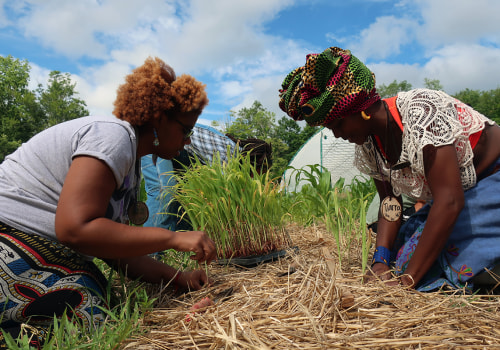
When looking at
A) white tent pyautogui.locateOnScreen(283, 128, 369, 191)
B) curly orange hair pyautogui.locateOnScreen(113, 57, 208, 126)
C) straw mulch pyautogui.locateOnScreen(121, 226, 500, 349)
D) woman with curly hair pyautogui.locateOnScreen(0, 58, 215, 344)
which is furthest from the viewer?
white tent pyautogui.locateOnScreen(283, 128, 369, 191)

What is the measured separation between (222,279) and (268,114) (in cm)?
2198

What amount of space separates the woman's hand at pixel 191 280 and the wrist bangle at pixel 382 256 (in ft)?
2.96

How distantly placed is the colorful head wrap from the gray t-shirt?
884 millimetres

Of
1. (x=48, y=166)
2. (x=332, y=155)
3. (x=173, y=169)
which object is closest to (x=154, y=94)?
(x=48, y=166)

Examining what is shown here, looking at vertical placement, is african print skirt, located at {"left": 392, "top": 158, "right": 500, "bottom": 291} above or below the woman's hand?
above

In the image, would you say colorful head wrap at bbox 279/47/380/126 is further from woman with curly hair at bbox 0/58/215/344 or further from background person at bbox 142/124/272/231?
background person at bbox 142/124/272/231

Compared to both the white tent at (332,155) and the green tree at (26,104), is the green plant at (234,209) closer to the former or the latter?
the white tent at (332,155)

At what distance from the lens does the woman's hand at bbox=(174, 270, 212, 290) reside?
1.66m

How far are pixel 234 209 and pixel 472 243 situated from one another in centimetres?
120

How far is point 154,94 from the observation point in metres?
1.48

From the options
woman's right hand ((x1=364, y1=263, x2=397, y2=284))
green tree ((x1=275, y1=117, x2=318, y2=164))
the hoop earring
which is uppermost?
green tree ((x1=275, y1=117, x2=318, y2=164))

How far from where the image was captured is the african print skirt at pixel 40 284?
3.90 feet

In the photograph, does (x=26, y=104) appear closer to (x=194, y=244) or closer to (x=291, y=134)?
(x=291, y=134)

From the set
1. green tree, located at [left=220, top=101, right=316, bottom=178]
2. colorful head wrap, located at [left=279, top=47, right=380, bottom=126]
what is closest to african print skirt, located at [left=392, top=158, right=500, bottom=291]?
colorful head wrap, located at [left=279, top=47, right=380, bottom=126]
